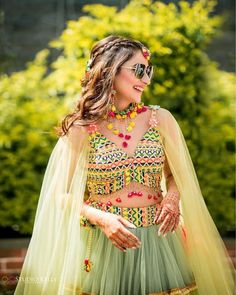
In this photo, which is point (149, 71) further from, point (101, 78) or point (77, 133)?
point (77, 133)

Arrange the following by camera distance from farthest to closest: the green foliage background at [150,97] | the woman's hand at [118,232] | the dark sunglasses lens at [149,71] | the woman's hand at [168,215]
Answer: the green foliage background at [150,97] < the dark sunglasses lens at [149,71] < the woman's hand at [168,215] < the woman's hand at [118,232]

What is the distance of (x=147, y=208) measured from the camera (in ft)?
9.49

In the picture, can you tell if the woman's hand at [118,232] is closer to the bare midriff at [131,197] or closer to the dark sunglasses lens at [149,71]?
the bare midriff at [131,197]

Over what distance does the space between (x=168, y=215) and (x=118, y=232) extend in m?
0.24

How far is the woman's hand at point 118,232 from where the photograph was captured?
2.71 m

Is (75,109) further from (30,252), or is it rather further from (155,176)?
(30,252)

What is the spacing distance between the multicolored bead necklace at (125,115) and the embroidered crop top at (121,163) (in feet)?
0.16

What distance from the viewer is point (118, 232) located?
2713 millimetres

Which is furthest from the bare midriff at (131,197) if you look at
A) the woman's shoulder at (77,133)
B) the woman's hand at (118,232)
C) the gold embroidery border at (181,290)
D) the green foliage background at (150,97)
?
the green foliage background at (150,97)

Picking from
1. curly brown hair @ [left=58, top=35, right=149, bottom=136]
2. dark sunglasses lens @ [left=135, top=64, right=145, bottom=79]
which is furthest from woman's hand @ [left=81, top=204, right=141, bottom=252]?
dark sunglasses lens @ [left=135, top=64, right=145, bottom=79]

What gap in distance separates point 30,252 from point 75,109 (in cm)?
68

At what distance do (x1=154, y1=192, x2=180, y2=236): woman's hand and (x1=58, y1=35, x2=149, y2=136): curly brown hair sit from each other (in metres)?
0.47

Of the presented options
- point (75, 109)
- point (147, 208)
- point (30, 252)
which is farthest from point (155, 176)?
point (30, 252)

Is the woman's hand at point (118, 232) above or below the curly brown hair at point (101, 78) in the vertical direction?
below
